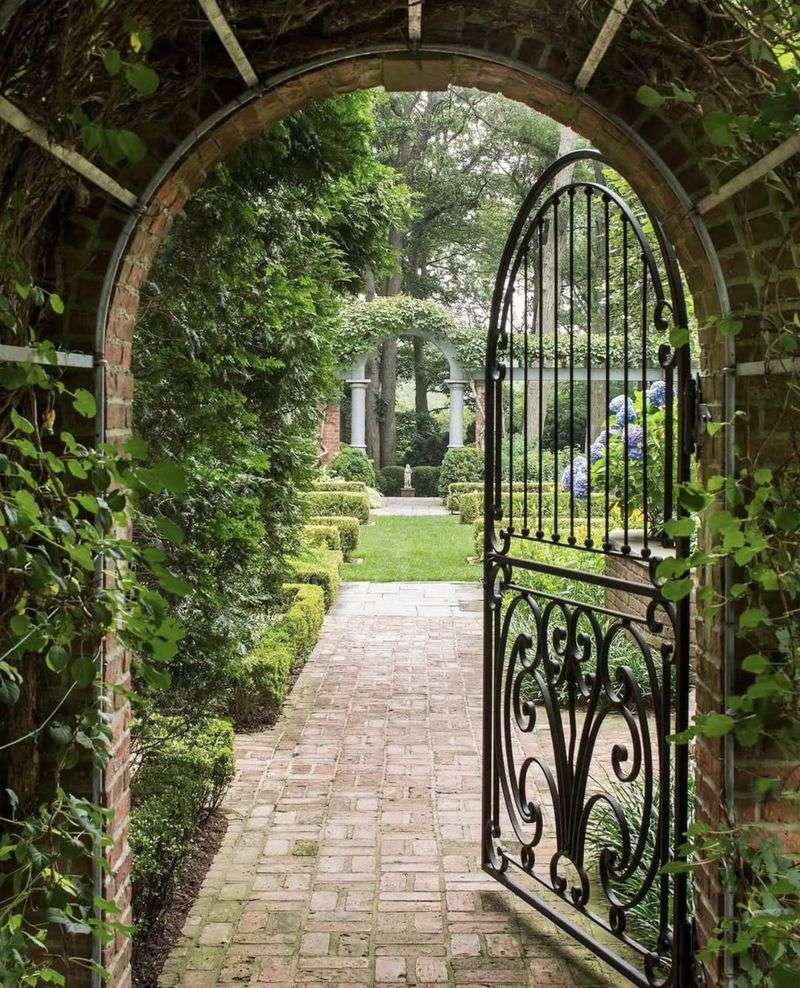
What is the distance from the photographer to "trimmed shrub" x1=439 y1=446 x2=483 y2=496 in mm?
23281

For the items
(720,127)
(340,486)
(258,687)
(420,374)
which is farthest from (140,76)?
(420,374)

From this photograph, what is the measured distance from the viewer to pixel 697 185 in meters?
2.52

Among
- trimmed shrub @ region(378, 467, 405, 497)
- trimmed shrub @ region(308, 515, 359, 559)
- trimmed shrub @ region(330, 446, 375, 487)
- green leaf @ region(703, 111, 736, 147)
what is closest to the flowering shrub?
green leaf @ region(703, 111, 736, 147)

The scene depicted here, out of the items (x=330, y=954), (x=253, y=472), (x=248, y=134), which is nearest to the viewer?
(x=248, y=134)

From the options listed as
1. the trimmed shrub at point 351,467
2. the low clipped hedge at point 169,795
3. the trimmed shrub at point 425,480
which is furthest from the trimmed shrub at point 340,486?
the low clipped hedge at point 169,795

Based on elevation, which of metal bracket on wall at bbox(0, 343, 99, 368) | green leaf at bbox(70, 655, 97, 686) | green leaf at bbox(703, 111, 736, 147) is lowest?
green leaf at bbox(70, 655, 97, 686)

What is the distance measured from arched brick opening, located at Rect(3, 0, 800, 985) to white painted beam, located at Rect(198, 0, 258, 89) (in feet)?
0.18

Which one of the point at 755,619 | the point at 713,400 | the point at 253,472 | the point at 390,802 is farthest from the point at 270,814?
the point at 755,619

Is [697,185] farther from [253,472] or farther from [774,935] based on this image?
[253,472]

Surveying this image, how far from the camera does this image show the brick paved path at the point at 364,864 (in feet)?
10.8

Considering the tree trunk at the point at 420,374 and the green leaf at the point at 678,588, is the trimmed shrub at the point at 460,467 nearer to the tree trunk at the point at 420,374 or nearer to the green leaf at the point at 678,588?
the tree trunk at the point at 420,374

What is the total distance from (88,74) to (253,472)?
159 inches

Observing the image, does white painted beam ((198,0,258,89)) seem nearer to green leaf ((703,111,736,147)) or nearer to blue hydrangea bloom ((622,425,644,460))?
green leaf ((703,111,736,147))

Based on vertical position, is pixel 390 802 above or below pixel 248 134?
below
